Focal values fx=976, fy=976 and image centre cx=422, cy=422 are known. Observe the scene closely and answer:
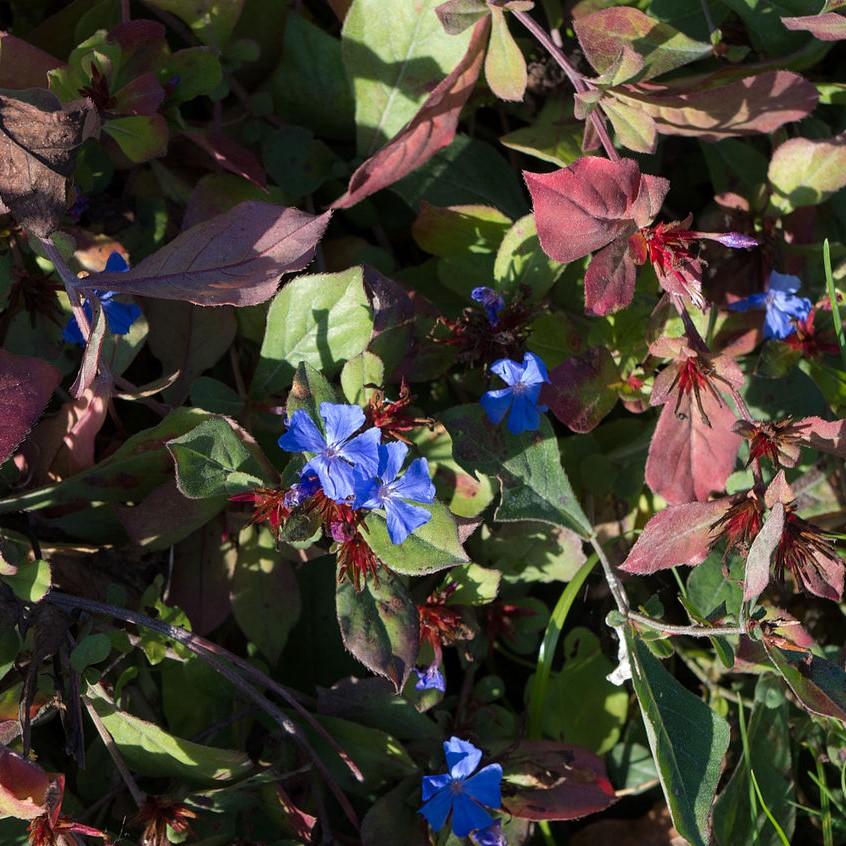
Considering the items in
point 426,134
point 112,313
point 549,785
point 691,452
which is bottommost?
point 549,785

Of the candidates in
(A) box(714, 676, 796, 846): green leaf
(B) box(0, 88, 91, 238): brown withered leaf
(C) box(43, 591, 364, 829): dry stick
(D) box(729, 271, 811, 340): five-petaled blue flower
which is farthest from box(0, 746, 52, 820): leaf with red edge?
(D) box(729, 271, 811, 340): five-petaled blue flower

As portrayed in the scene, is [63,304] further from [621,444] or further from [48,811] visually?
[621,444]

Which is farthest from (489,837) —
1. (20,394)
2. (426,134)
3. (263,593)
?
(426,134)

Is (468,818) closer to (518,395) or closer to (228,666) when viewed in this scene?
(228,666)

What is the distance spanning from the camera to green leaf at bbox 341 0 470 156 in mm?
2057

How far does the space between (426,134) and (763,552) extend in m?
1.05

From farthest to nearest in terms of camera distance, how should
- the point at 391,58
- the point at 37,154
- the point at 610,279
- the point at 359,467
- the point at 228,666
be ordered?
the point at 391,58 → the point at 228,666 → the point at 610,279 → the point at 37,154 → the point at 359,467

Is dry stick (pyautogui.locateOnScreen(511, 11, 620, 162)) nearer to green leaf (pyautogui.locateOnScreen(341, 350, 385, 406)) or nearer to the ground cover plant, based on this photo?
the ground cover plant

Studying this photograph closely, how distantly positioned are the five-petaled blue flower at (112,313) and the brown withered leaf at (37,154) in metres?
0.18

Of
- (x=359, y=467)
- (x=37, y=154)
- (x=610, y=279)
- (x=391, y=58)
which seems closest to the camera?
(x=359, y=467)

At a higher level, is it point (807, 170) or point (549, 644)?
point (807, 170)

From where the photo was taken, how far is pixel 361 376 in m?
1.76

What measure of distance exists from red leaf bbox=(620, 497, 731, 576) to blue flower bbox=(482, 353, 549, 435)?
30cm

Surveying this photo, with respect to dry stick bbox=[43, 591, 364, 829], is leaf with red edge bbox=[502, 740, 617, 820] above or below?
below
